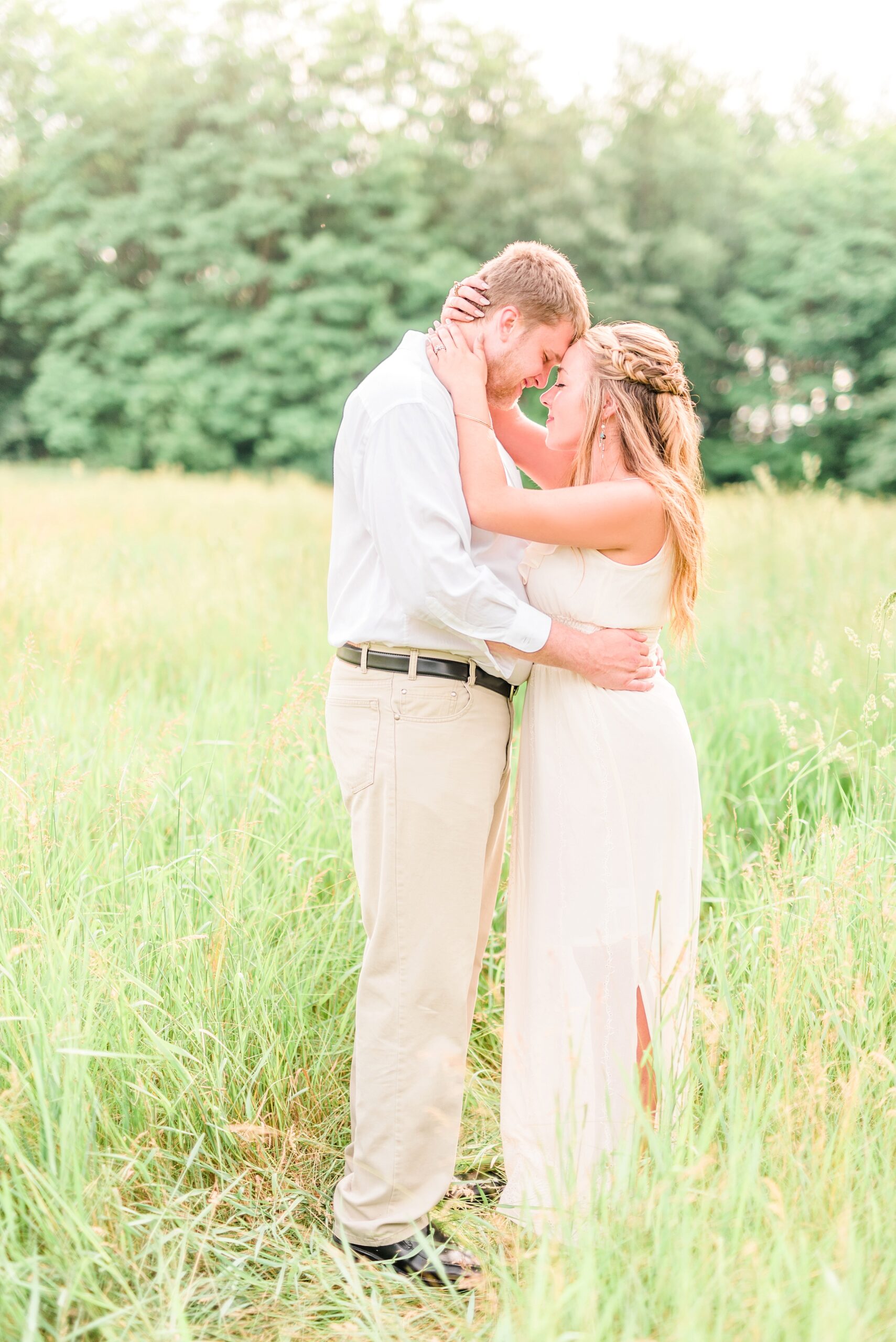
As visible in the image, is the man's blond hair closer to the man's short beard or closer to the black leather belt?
the man's short beard

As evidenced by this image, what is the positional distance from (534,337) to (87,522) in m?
7.68

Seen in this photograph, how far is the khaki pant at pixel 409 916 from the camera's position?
264 centimetres

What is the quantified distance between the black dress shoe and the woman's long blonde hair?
180 centimetres

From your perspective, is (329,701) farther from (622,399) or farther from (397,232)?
(397,232)

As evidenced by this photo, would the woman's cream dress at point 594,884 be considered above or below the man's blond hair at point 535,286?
below

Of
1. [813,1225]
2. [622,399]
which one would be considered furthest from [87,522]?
[813,1225]

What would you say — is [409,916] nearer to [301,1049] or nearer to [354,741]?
[354,741]

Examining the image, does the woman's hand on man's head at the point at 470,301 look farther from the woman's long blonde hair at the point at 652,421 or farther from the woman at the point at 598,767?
the woman's long blonde hair at the point at 652,421

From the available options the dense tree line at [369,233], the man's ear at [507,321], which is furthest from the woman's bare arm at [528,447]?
the dense tree line at [369,233]

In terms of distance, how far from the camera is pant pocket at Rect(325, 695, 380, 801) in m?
2.67

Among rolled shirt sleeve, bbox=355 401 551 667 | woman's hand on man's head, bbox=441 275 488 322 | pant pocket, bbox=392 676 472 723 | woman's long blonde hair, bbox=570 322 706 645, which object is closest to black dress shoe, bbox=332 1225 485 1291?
pant pocket, bbox=392 676 472 723

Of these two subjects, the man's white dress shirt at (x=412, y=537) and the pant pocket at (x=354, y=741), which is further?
the pant pocket at (x=354, y=741)

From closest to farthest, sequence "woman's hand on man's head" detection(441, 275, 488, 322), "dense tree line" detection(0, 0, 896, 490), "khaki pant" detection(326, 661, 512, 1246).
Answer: "khaki pant" detection(326, 661, 512, 1246), "woman's hand on man's head" detection(441, 275, 488, 322), "dense tree line" detection(0, 0, 896, 490)

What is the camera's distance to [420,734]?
104 inches
